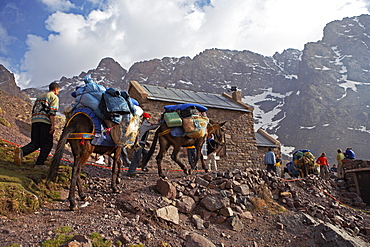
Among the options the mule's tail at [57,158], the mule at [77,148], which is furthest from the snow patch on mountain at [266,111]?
the mule's tail at [57,158]

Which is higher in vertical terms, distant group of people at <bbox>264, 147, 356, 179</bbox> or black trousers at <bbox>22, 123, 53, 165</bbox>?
black trousers at <bbox>22, 123, 53, 165</bbox>

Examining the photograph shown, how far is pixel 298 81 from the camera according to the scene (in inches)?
5320

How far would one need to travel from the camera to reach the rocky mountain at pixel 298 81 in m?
92.4

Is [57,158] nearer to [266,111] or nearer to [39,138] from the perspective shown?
[39,138]

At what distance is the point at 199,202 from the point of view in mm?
5836

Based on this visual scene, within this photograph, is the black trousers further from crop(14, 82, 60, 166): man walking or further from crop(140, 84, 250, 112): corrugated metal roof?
crop(140, 84, 250, 112): corrugated metal roof

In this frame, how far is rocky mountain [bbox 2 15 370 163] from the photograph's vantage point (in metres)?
92.4

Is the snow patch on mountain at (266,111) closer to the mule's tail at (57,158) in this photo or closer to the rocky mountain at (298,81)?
the rocky mountain at (298,81)

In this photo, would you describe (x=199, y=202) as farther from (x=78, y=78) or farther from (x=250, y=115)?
(x=78, y=78)

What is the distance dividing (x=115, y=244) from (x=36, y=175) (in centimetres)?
296

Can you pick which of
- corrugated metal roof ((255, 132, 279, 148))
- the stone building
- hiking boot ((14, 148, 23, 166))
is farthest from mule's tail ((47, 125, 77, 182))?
corrugated metal roof ((255, 132, 279, 148))

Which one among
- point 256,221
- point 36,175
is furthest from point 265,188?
point 36,175

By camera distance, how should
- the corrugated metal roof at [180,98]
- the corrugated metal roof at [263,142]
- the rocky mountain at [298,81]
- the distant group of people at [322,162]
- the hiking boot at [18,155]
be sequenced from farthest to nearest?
the rocky mountain at [298,81] < the corrugated metal roof at [263,142] < the corrugated metal roof at [180,98] < the distant group of people at [322,162] < the hiking boot at [18,155]

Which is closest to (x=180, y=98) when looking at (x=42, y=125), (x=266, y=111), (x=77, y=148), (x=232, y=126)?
(x=232, y=126)
